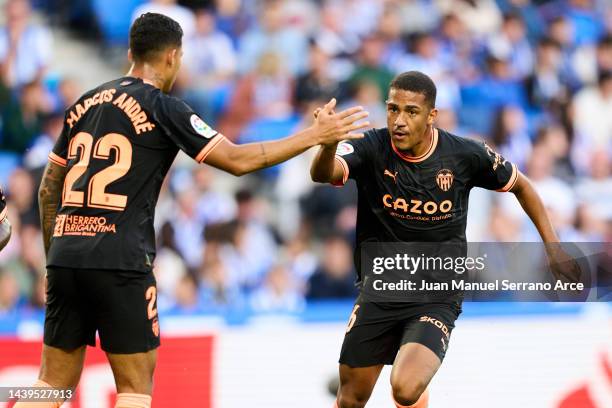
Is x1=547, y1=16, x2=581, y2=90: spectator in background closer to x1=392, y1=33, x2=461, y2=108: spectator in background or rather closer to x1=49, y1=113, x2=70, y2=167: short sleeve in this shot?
x1=392, y1=33, x2=461, y2=108: spectator in background

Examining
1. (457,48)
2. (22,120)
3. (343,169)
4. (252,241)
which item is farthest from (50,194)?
(457,48)

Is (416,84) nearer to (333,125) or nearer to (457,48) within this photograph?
(333,125)

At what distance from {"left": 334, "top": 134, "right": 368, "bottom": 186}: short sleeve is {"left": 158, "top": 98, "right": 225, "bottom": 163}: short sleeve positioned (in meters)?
1.13

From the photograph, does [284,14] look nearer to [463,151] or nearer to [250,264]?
[250,264]

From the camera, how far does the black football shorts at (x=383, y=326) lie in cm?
675

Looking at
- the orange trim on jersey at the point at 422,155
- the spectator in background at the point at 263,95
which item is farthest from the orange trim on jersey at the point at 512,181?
the spectator in background at the point at 263,95

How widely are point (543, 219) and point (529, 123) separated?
281 inches

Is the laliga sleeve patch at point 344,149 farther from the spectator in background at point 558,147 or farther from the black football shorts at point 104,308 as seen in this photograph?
the spectator in background at point 558,147

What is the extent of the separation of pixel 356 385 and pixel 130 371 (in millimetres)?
1677

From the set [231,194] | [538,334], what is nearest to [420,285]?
[538,334]

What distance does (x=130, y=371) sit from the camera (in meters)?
5.73

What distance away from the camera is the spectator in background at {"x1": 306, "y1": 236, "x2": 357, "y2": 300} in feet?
34.9

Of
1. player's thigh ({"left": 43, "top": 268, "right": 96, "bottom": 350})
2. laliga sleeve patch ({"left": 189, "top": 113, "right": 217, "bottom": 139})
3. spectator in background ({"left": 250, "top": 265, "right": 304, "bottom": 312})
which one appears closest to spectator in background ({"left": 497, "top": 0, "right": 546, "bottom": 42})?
spectator in background ({"left": 250, "top": 265, "right": 304, "bottom": 312})

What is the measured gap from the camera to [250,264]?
11523 millimetres
